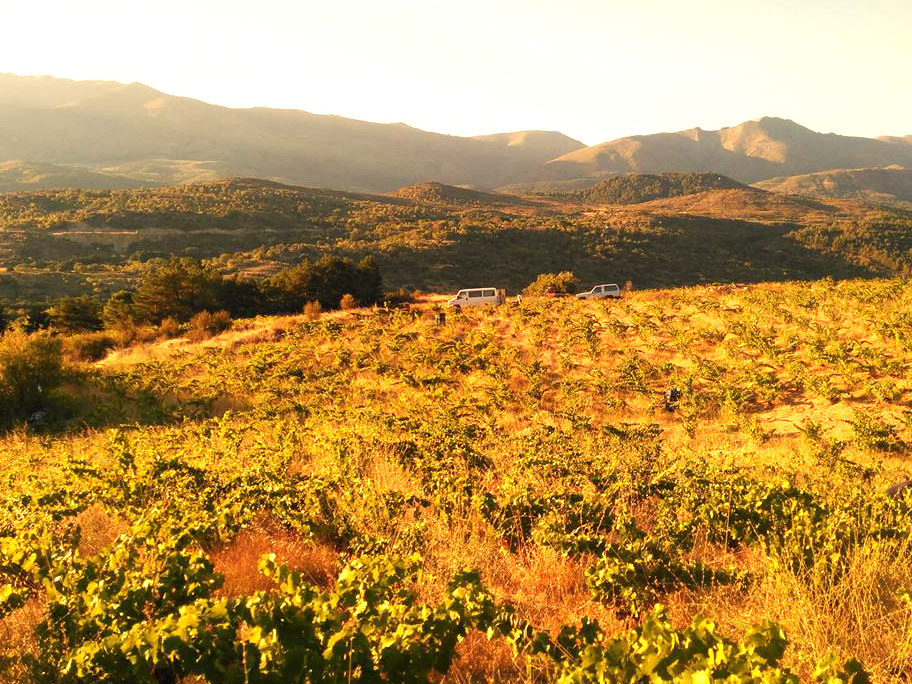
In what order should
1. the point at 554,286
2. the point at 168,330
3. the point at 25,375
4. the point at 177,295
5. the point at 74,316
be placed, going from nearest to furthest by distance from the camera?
the point at 25,375 < the point at 168,330 < the point at 74,316 < the point at 177,295 < the point at 554,286

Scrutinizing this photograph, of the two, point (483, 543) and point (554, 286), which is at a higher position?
point (554, 286)

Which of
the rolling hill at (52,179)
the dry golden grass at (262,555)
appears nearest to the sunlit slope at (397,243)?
the dry golden grass at (262,555)

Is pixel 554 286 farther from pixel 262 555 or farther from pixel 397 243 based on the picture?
pixel 262 555

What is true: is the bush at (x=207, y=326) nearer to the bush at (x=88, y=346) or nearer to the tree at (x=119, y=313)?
the bush at (x=88, y=346)

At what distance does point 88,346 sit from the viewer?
2197cm

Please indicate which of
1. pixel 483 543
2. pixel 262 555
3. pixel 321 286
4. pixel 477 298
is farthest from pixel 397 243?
pixel 262 555

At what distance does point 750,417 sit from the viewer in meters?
9.96

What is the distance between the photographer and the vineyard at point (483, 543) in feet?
7.27

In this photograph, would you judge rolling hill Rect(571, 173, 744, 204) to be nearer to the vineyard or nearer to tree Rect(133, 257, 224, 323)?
tree Rect(133, 257, 224, 323)

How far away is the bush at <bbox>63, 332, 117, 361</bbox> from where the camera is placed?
70.0 feet

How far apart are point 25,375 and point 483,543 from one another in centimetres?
1466

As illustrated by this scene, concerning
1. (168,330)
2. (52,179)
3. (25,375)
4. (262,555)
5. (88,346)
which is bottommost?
(88,346)

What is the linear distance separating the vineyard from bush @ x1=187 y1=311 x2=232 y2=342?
11469 millimetres

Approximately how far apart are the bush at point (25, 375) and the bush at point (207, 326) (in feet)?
26.3
